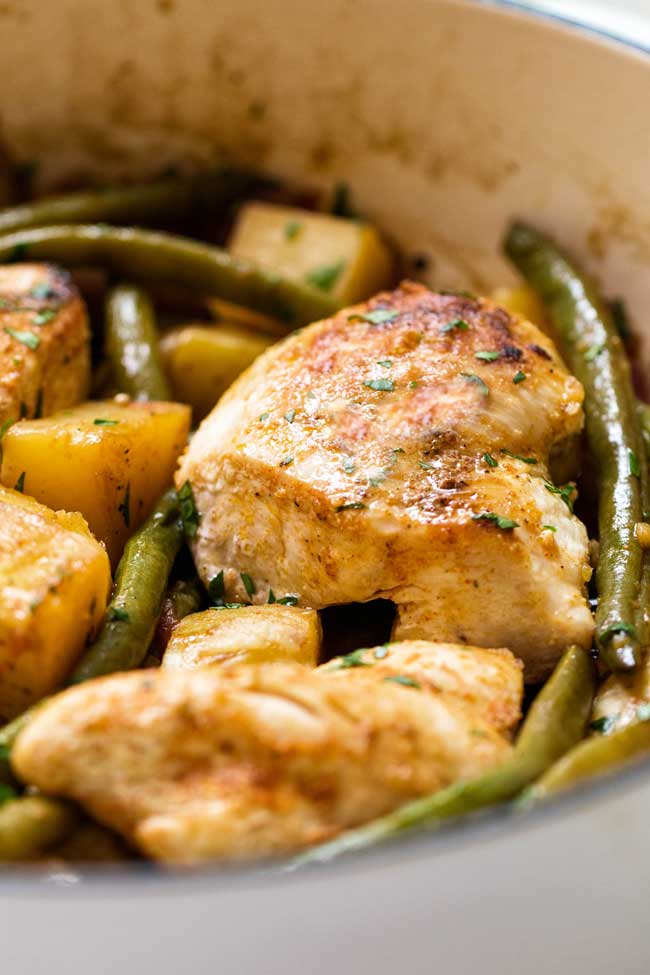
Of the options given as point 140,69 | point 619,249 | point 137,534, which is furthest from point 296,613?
point 140,69

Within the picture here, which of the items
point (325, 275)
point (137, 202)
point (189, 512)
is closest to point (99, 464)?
point (189, 512)

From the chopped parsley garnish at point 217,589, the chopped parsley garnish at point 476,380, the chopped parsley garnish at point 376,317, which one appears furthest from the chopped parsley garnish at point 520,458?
the chopped parsley garnish at point 217,589

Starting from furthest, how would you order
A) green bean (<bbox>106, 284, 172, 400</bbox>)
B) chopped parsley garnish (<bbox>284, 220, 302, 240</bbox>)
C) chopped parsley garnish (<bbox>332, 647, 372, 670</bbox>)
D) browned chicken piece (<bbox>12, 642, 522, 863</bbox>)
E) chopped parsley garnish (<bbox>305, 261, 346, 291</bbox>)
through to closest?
chopped parsley garnish (<bbox>284, 220, 302, 240</bbox>) < chopped parsley garnish (<bbox>305, 261, 346, 291</bbox>) < green bean (<bbox>106, 284, 172, 400</bbox>) < chopped parsley garnish (<bbox>332, 647, 372, 670</bbox>) < browned chicken piece (<bbox>12, 642, 522, 863</bbox>)

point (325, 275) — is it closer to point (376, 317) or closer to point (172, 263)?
point (172, 263)

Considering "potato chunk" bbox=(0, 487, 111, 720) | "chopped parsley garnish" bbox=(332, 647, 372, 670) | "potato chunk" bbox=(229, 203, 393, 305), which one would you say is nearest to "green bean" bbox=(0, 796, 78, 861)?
"potato chunk" bbox=(0, 487, 111, 720)

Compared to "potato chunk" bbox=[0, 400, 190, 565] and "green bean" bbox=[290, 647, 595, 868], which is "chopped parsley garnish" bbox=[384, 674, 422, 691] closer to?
"green bean" bbox=[290, 647, 595, 868]
